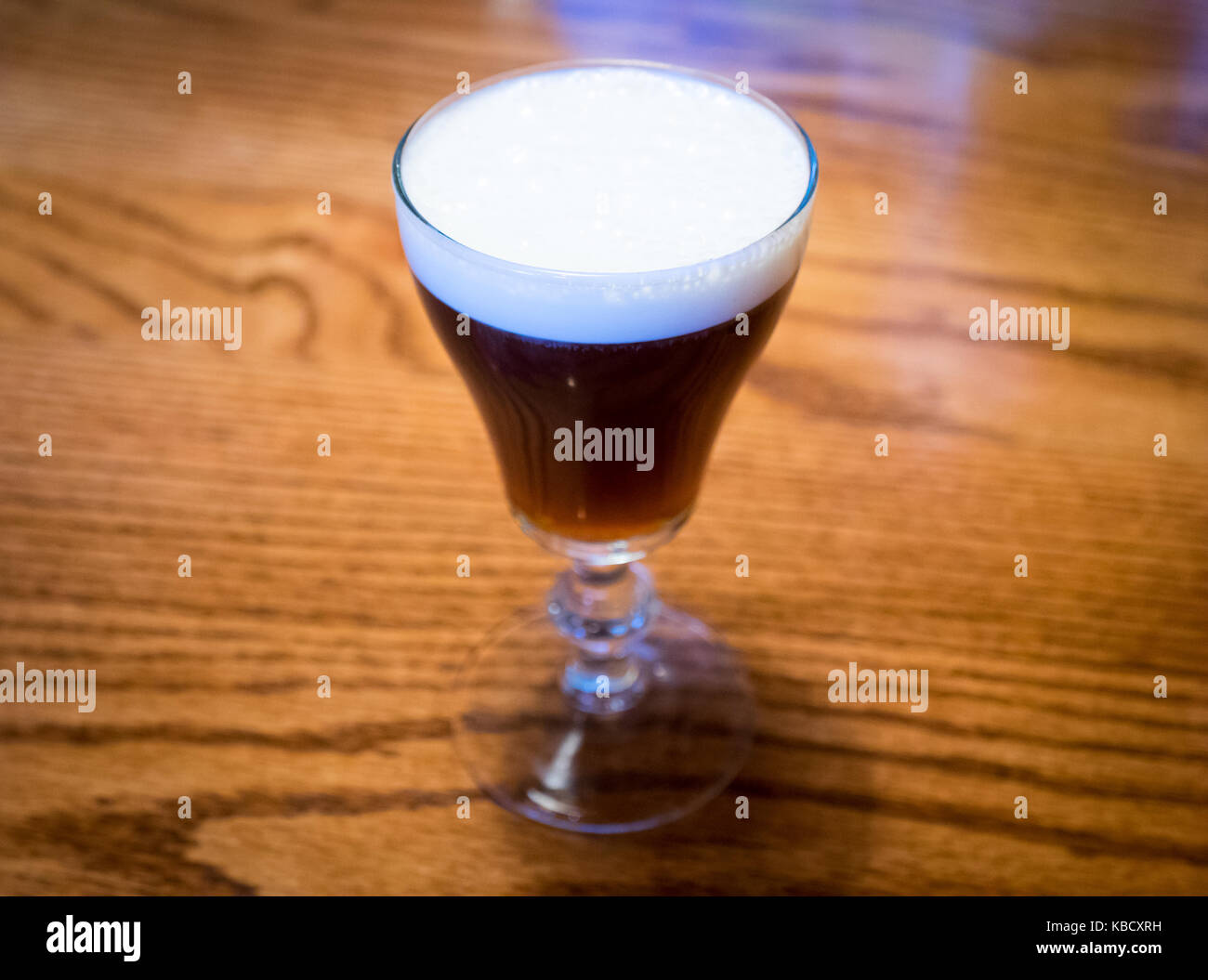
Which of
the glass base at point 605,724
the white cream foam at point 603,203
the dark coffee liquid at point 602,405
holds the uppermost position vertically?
the white cream foam at point 603,203

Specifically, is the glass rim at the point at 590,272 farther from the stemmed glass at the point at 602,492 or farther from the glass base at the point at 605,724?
the glass base at the point at 605,724

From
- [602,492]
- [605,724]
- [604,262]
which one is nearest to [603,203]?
[604,262]

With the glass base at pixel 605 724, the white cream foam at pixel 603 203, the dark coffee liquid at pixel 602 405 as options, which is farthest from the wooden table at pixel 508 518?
the white cream foam at pixel 603 203

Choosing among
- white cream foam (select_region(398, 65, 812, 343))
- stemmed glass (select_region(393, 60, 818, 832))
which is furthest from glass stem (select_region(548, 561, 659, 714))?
white cream foam (select_region(398, 65, 812, 343))

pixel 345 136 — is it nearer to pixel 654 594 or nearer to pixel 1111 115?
pixel 654 594

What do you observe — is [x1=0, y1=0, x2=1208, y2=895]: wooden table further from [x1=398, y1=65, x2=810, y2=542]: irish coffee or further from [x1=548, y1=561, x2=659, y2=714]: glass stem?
[x1=398, y1=65, x2=810, y2=542]: irish coffee

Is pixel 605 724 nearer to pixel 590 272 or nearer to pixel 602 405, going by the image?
pixel 602 405

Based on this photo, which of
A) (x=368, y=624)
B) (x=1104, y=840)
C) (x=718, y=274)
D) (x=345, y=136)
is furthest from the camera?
(x=345, y=136)

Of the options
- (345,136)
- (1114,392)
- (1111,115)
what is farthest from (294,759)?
(1111,115)
